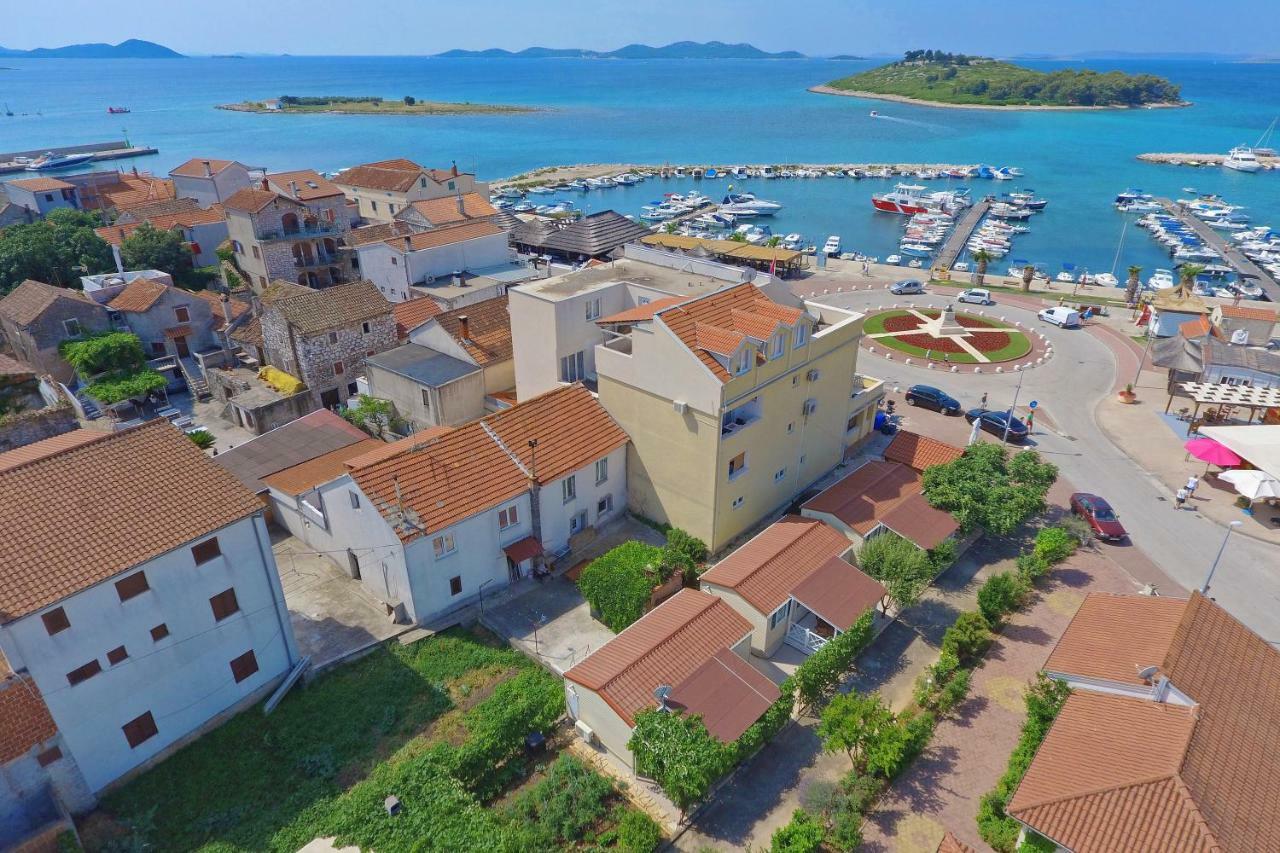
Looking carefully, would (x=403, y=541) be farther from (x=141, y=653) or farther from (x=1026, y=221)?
(x=1026, y=221)

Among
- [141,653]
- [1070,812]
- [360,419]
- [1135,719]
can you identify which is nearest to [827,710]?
[1070,812]

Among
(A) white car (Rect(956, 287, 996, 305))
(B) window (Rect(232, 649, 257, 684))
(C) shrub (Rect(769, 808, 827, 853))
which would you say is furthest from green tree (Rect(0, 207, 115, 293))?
(A) white car (Rect(956, 287, 996, 305))

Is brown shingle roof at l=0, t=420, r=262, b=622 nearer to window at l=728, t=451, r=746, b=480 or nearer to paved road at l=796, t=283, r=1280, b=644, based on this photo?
window at l=728, t=451, r=746, b=480

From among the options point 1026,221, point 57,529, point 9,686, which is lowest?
point 1026,221

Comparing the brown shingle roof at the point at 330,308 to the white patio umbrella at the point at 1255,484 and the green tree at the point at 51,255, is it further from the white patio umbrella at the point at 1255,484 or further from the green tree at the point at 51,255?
the white patio umbrella at the point at 1255,484

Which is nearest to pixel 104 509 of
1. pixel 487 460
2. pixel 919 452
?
pixel 487 460

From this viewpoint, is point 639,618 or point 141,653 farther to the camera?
point 639,618

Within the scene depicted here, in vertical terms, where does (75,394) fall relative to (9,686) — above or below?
below
